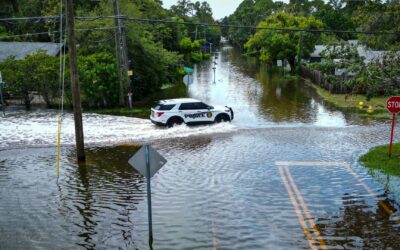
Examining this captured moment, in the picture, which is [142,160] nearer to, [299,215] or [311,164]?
[299,215]

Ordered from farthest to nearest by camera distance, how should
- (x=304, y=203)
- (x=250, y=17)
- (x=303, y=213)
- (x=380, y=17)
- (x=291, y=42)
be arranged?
(x=250, y=17)
(x=291, y=42)
(x=380, y=17)
(x=304, y=203)
(x=303, y=213)

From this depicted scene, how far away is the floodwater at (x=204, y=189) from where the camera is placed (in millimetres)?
8727

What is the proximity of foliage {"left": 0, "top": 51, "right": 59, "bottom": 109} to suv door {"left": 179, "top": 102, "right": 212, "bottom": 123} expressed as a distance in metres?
9.99

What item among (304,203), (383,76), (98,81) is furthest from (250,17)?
(304,203)

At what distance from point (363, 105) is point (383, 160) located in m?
13.2

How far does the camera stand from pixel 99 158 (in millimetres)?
15148

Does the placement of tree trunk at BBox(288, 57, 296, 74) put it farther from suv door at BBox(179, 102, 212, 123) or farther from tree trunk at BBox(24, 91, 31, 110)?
tree trunk at BBox(24, 91, 31, 110)

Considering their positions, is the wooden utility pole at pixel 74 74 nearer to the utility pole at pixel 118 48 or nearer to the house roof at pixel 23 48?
the utility pole at pixel 118 48

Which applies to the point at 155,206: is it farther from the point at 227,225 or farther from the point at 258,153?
the point at 258,153

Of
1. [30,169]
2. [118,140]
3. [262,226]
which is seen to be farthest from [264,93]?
[262,226]

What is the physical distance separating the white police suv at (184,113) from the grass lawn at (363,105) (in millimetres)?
7631

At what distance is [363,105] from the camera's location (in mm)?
26953

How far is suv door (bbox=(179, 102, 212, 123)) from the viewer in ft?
67.2

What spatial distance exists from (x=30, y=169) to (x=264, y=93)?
23702mm
